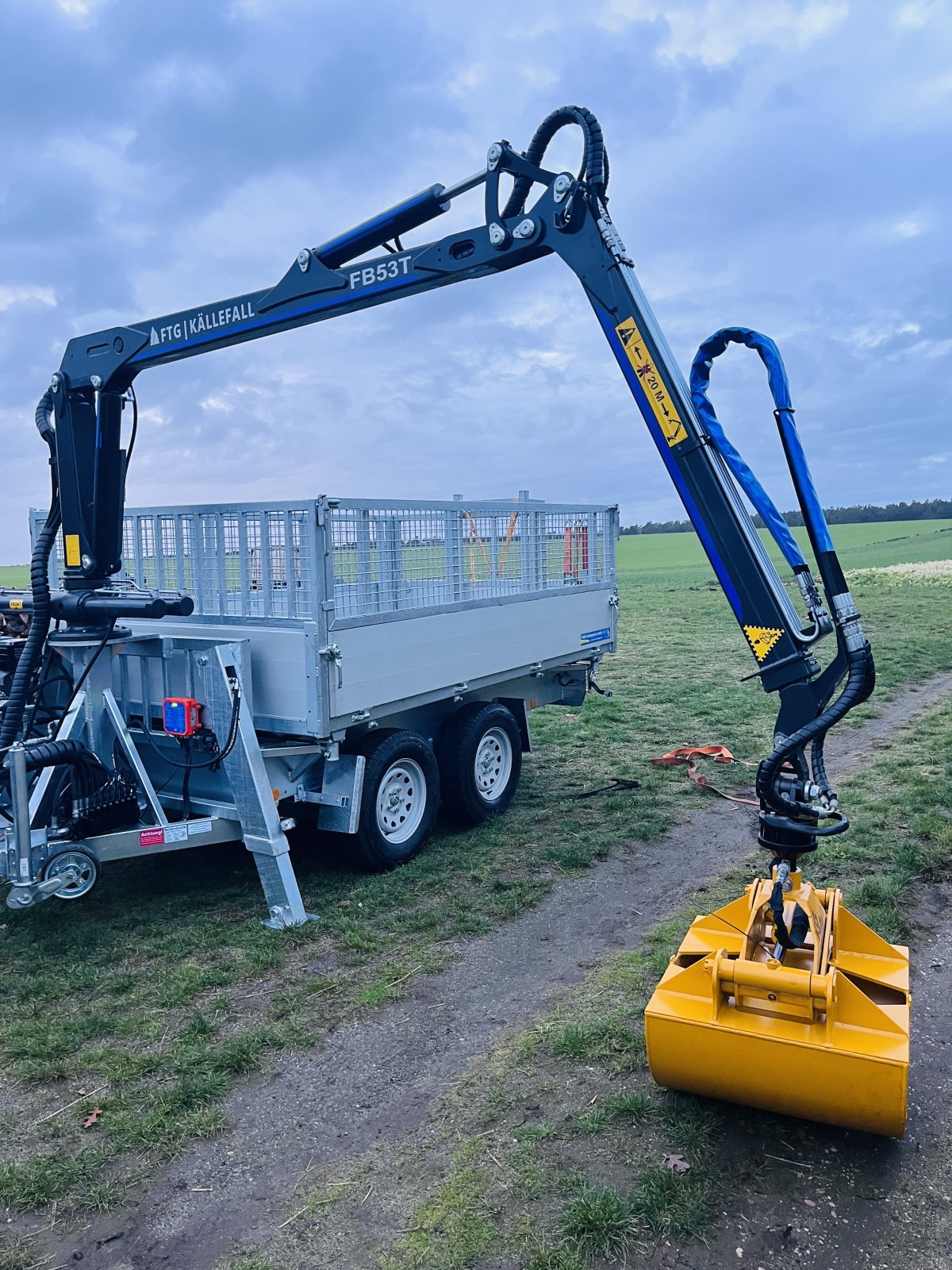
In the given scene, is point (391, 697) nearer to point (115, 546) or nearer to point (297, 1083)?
point (115, 546)

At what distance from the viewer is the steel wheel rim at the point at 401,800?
253 inches

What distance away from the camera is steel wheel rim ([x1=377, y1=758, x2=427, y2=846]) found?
6.43 metres

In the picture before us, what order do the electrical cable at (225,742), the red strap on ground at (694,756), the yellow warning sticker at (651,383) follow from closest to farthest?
the yellow warning sticker at (651,383), the electrical cable at (225,742), the red strap on ground at (694,756)

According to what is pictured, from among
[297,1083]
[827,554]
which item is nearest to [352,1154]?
[297,1083]

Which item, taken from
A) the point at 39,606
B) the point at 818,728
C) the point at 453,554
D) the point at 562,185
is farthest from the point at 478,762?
the point at 562,185

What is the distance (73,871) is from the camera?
5.12 metres

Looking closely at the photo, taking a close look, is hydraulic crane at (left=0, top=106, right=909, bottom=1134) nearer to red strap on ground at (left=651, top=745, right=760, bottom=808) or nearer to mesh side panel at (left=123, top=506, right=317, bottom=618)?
mesh side panel at (left=123, top=506, right=317, bottom=618)

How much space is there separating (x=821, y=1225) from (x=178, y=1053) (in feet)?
8.73

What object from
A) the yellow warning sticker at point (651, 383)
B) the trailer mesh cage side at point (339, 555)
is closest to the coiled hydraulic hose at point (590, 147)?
the yellow warning sticker at point (651, 383)

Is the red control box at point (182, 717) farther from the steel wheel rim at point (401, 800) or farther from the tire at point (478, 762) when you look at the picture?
the tire at point (478, 762)

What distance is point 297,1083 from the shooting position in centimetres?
404

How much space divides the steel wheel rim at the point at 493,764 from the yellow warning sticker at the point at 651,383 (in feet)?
11.6

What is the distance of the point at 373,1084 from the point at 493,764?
153 inches

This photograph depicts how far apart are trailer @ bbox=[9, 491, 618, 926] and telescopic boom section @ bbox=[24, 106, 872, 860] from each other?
55cm
